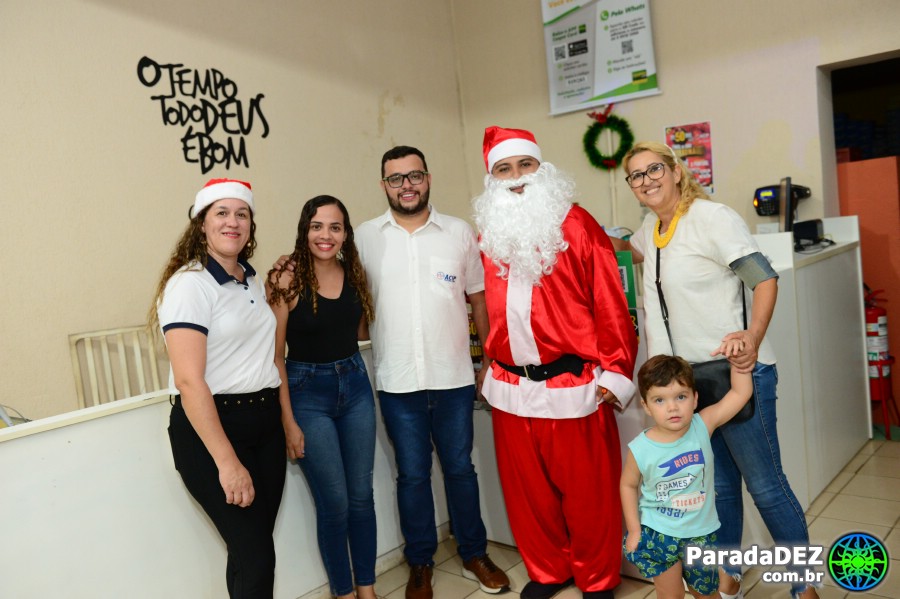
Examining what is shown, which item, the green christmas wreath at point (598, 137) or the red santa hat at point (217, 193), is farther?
the green christmas wreath at point (598, 137)

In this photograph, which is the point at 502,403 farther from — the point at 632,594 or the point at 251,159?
the point at 251,159

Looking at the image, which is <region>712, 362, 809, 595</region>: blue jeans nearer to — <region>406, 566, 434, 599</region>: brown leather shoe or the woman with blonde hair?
the woman with blonde hair

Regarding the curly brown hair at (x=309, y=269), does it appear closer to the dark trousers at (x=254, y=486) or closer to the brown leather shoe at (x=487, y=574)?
the dark trousers at (x=254, y=486)

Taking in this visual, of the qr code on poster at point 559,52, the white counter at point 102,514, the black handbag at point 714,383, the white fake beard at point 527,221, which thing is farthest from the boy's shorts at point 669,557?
the qr code on poster at point 559,52

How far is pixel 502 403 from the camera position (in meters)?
2.42

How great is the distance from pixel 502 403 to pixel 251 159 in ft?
8.40

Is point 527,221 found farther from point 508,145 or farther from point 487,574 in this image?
point 487,574

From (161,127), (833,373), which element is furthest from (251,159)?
(833,373)

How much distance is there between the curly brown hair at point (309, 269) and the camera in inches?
87.3

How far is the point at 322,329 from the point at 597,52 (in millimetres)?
3513

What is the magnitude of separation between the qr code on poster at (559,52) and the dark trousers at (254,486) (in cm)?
393

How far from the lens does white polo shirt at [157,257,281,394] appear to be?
5.85 ft

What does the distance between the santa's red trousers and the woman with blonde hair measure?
39 cm

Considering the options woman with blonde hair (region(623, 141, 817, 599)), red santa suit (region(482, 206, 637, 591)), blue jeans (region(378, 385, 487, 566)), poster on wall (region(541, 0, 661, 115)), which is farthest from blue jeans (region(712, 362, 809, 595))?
poster on wall (region(541, 0, 661, 115))
